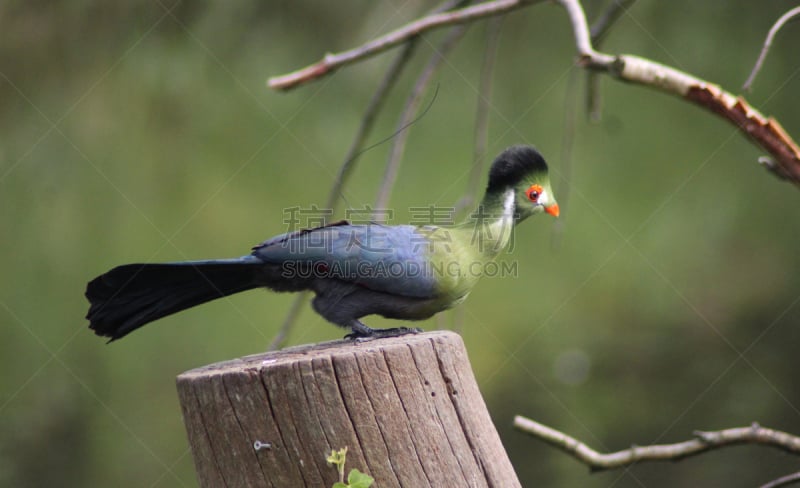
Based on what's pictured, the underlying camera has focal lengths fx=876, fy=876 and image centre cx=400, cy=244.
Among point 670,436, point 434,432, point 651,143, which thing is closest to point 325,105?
point 651,143

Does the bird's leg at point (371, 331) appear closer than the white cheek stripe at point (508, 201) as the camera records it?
Yes

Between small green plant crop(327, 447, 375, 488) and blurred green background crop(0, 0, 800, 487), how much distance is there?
2286 millimetres

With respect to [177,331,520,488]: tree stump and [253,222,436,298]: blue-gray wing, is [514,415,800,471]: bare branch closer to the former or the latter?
[253,222,436,298]: blue-gray wing

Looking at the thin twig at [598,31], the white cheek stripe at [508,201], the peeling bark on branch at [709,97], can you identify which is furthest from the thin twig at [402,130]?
the peeling bark on branch at [709,97]

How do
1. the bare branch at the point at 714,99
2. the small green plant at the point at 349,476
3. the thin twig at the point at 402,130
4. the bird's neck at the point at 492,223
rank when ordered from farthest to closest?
the thin twig at the point at 402,130 < the bird's neck at the point at 492,223 < the bare branch at the point at 714,99 < the small green plant at the point at 349,476

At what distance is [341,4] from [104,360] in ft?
6.30

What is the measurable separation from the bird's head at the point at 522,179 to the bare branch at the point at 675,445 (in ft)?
1.87

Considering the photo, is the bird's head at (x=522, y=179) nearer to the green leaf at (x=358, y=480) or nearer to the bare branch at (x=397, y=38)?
the bare branch at (x=397, y=38)

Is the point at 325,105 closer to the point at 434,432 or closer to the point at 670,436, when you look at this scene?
the point at 670,436

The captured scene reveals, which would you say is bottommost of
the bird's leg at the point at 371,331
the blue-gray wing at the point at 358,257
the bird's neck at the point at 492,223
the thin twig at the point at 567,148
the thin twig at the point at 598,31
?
the bird's leg at the point at 371,331

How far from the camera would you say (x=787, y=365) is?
3793 millimetres

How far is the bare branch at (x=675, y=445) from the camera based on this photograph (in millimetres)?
2145

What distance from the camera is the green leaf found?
147 cm

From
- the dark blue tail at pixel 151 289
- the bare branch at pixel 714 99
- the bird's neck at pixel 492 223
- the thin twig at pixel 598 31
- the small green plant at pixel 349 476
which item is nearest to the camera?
the small green plant at pixel 349 476
